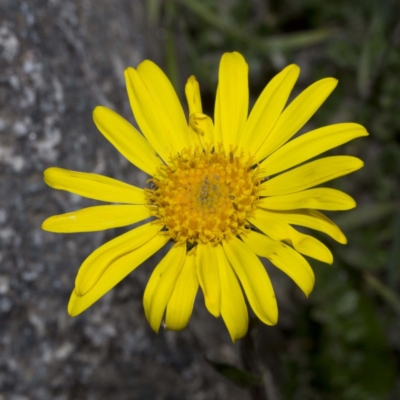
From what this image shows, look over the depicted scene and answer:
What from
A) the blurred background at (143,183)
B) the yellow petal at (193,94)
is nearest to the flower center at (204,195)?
the yellow petal at (193,94)

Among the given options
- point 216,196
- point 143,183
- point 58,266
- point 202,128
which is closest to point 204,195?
point 216,196

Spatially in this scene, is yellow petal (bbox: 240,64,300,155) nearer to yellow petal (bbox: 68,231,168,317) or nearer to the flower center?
the flower center

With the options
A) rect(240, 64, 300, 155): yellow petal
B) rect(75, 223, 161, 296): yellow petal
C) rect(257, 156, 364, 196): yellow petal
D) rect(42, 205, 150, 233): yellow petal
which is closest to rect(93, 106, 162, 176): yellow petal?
rect(42, 205, 150, 233): yellow petal

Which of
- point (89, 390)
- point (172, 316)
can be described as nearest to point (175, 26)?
point (89, 390)

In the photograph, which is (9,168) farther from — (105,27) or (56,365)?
(105,27)

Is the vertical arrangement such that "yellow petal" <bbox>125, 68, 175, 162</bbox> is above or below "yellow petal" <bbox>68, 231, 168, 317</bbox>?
A: above

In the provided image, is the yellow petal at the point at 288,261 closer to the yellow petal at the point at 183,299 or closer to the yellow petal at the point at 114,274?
the yellow petal at the point at 183,299

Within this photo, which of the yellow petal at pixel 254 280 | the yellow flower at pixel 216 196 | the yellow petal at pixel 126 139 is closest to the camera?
the yellow petal at pixel 254 280

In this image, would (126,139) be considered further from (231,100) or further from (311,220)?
(311,220)
